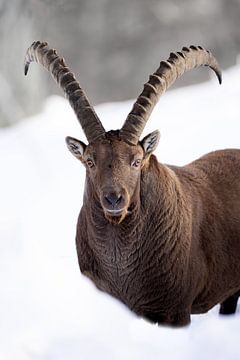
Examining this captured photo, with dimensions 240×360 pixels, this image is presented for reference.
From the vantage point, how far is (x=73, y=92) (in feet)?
20.8

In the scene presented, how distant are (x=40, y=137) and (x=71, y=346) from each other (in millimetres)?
10262

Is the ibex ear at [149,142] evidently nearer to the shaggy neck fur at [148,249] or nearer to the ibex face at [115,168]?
the ibex face at [115,168]

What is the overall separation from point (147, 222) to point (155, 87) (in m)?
0.97

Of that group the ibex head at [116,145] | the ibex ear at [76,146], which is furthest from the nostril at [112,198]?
the ibex ear at [76,146]

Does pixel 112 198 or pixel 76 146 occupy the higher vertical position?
pixel 76 146

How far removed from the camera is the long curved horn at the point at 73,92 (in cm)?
611

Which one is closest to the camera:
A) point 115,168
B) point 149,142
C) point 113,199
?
point 113,199

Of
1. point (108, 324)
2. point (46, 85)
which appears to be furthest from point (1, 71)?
point (108, 324)

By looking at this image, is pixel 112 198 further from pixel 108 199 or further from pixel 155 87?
pixel 155 87

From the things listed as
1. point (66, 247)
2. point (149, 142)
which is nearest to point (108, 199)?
point (149, 142)

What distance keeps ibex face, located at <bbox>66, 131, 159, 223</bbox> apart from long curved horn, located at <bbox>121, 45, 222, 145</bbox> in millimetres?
85

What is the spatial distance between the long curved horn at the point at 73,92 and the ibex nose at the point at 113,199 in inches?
22.4

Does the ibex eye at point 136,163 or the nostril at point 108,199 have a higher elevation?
the ibex eye at point 136,163
